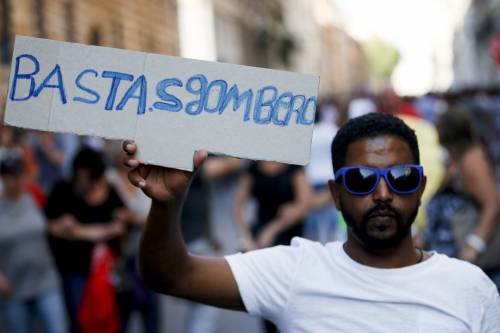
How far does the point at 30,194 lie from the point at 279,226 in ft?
5.65

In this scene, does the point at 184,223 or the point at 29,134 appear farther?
the point at 29,134

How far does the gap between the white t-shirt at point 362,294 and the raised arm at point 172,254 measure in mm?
57

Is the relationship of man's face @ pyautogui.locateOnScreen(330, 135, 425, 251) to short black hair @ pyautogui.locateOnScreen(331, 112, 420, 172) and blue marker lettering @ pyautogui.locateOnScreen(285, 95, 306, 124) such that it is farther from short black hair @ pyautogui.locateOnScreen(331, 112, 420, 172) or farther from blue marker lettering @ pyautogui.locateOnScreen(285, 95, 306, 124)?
blue marker lettering @ pyautogui.locateOnScreen(285, 95, 306, 124)

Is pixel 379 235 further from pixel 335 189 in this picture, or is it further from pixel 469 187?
pixel 469 187

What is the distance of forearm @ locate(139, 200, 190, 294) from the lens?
2297mm

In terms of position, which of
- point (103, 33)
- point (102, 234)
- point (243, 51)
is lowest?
point (102, 234)

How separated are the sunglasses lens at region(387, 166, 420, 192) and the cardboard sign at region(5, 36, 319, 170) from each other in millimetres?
253

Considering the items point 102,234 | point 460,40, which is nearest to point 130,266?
point 102,234

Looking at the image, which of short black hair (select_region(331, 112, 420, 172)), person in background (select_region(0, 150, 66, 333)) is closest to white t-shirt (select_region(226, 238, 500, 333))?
short black hair (select_region(331, 112, 420, 172))

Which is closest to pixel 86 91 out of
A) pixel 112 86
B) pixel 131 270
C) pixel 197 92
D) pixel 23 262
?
pixel 112 86

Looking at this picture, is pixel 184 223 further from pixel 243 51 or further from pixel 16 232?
pixel 243 51

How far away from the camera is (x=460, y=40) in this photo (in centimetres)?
9469

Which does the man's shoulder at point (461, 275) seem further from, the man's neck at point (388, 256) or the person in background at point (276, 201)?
the person in background at point (276, 201)

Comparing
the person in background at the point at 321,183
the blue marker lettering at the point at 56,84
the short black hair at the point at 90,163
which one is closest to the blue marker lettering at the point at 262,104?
the blue marker lettering at the point at 56,84
